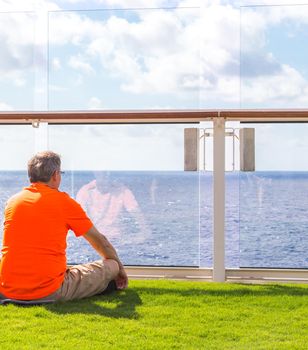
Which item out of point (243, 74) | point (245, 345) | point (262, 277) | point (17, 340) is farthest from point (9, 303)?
point (243, 74)

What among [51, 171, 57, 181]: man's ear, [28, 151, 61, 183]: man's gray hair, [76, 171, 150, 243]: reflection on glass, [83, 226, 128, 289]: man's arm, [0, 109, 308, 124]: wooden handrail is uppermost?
[0, 109, 308, 124]: wooden handrail

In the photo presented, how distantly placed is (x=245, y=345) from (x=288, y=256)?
168 cm

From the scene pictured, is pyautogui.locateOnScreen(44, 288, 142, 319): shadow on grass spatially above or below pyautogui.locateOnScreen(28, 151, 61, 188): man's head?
below

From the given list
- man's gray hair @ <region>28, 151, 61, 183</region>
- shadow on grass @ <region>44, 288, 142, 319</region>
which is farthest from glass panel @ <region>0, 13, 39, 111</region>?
shadow on grass @ <region>44, 288, 142, 319</region>

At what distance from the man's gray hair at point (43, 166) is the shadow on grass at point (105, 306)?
614mm

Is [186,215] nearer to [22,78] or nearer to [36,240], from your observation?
[36,240]

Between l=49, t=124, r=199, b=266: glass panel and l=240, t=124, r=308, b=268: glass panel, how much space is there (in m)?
0.33

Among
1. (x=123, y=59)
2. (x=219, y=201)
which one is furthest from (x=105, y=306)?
(x=123, y=59)

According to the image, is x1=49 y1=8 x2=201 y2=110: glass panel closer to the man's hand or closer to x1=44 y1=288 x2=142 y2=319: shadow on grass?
the man's hand

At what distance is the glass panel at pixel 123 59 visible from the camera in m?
5.34

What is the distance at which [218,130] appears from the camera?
4.13 meters

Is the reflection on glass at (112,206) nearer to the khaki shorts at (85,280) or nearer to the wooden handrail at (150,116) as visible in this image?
the wooden handrail at (150,116)

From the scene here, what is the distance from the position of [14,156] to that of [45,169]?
1.01 metres

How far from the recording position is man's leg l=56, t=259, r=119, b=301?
3432 mm
